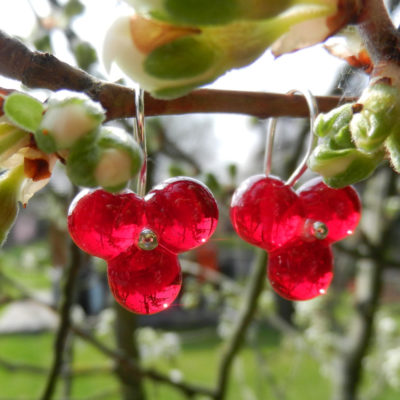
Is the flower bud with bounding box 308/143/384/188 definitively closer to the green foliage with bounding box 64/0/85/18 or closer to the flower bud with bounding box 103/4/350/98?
the flower bud with bounding box 103/4/350/98

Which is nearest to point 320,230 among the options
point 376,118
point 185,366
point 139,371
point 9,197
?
point 376,118

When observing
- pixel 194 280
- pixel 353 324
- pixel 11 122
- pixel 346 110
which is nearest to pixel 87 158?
pixel 11 122

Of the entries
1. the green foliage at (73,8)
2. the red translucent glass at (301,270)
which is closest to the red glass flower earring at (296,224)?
the red translucent glass at (301,270)

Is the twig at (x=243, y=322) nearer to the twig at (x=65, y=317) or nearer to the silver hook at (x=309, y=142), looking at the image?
the twig at (x=65, y=317)

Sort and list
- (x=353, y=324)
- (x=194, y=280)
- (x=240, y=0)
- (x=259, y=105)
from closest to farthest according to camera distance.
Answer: (x=240, y=0), (x=259, y=105), (x=353, y=324), (x=194, y=280)

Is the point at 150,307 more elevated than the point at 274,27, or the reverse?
the point at 274,27

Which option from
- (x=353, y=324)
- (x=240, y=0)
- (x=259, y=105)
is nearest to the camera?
(x=240, y=0)

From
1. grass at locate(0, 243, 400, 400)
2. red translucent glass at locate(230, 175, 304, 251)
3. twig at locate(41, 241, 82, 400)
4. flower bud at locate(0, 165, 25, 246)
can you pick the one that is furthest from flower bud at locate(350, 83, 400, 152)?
grass at locate(0, 243, 400, 400)

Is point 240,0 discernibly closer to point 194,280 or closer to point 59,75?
point 59,75
